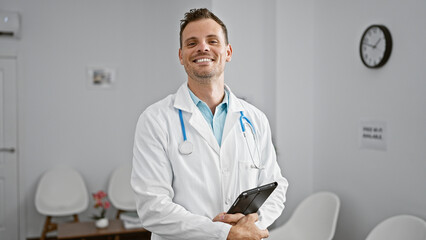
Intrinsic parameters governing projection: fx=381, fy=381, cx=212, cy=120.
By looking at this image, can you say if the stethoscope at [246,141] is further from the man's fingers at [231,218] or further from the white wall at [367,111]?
the white wall at [367,111]

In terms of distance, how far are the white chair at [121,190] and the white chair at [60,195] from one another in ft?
0.91

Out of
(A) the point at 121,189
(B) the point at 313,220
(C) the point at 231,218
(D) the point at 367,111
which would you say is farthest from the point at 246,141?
(A) the point at 121,189

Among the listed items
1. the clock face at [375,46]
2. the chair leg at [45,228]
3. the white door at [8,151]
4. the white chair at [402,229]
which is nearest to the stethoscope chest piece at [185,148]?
the white chair at [402,229]

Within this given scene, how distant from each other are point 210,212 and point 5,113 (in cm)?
352

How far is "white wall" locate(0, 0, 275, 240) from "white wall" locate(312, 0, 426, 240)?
151 cm

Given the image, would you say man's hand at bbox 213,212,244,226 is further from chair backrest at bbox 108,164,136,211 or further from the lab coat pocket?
chair backrest at bbox 108,164,136,211

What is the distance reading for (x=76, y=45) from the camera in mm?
4277

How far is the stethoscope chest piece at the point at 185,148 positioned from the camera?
1.35 meters

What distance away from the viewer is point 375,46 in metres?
2.65

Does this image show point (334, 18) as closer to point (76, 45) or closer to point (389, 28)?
point (389, 28)

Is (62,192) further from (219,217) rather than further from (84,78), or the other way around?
(219,217)

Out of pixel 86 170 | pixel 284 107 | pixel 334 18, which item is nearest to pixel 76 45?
pixel 86 170

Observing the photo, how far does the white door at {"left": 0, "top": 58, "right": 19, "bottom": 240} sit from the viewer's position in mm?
4066

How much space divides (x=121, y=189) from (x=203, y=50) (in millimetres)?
3236
